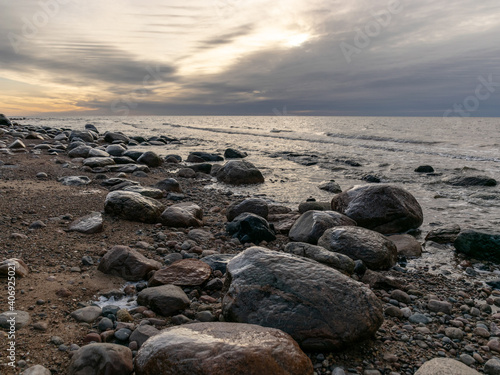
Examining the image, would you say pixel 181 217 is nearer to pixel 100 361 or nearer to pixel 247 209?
pixel 247 209

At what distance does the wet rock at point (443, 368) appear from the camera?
236 cm

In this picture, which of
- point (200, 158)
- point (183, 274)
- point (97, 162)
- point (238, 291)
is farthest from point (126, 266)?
point (200, 158)

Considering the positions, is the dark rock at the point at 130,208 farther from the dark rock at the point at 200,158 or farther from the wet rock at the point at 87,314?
the dark rock at the point at 200,158

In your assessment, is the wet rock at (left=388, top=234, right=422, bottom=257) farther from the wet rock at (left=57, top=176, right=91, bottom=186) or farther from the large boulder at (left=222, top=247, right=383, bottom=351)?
the wet rock at (left=57, top=176, right=91, bottom=186)

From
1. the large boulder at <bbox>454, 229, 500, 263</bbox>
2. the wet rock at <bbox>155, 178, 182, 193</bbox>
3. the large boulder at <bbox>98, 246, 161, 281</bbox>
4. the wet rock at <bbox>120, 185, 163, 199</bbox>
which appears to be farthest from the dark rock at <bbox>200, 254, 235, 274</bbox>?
the wet rock at <bbox>155, 178, 182, 193</bbox>

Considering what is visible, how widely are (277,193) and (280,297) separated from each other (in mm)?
7053

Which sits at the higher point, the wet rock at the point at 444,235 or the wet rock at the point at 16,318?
the wet rock at the point at 16,318

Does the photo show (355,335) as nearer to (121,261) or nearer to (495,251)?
(121,261)

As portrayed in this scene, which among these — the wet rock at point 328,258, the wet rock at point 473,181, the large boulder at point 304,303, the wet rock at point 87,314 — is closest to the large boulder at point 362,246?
the wet rock at point 328,258

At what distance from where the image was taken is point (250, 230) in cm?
544

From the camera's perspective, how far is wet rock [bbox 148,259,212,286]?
350 centimetres

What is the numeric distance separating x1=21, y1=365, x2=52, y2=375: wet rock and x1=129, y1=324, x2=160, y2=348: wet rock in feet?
1.96

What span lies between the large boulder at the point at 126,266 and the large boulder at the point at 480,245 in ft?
15.7

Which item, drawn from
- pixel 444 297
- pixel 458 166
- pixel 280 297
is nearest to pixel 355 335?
pixel 280 297
